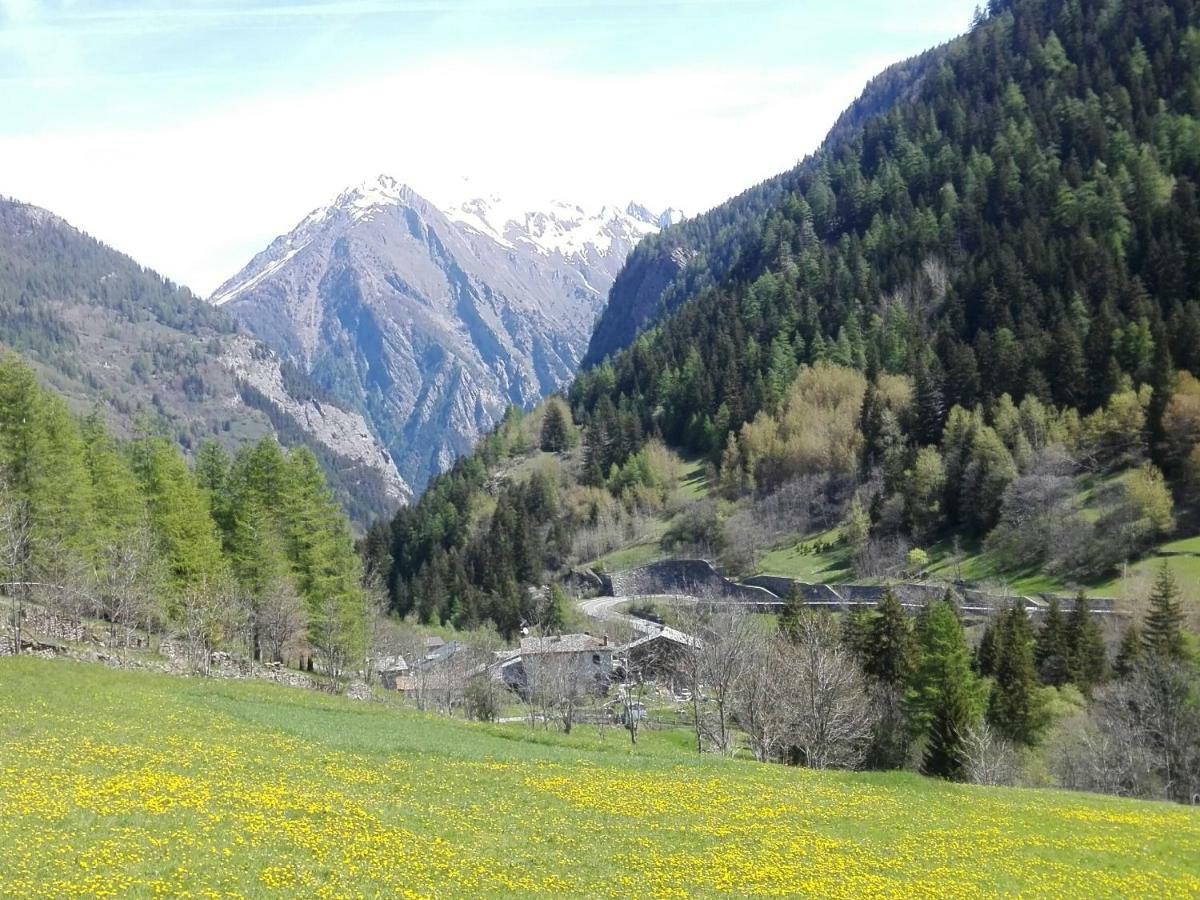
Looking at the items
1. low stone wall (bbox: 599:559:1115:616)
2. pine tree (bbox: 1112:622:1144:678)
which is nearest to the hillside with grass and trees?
pine tree (bbox: 1112:622:1144:678)

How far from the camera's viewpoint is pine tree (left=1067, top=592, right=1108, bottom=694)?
193 ft

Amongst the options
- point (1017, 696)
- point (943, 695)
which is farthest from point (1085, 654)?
point (943, 695)

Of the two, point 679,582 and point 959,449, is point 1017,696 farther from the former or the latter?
point 679,582

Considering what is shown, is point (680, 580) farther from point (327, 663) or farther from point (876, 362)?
point (327, 663)

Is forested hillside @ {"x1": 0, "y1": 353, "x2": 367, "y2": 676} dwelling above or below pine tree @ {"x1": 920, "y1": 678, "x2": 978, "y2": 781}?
above

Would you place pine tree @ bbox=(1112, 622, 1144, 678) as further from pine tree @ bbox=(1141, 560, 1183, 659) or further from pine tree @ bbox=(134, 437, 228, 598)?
pine tree @ bbox=(134, 437, 228, 598)

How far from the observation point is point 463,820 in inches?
851

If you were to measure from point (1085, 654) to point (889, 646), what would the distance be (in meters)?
12.1

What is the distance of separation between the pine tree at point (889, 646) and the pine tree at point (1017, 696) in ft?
19.9

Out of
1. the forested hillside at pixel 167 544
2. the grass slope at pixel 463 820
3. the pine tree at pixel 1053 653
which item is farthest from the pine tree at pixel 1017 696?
the forested hillside at pixel 167 544

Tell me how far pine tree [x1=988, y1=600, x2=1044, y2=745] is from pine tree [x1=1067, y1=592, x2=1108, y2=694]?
3.23 m

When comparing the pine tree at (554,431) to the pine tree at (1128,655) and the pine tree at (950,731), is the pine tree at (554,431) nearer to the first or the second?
the pine tree at (1128,655)

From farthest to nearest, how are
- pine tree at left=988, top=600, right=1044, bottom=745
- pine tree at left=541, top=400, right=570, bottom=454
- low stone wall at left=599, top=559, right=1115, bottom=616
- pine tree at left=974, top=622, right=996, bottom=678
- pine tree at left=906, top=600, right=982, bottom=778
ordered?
1. pine tree at left=541, top=400, right=570, bottom=454
2. low stone wall at left=599, top=559, right=1115, bottom=616
3. pine tree at left=974, top=622, right=996, bottom=678
4. pine tree at left=988, top=600, right=1044, bottom=745
5. pine tree at left=906, top=600, right=982, bottom=778

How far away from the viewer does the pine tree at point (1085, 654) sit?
5872 cm
